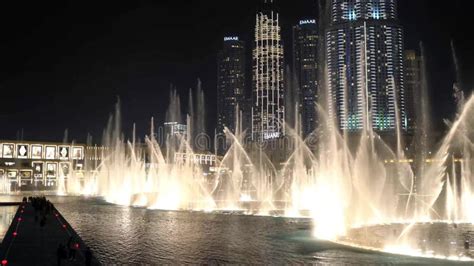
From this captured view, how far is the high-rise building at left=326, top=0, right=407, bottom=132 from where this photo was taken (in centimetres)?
9625

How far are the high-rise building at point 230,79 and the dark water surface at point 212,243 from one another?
137368 mm

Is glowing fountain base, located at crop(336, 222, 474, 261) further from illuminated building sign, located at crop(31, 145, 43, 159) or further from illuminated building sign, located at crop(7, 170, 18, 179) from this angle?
illuminated building sign, located at crop(31, 145, 43, 159)

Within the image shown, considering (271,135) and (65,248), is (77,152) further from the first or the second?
(65,248)

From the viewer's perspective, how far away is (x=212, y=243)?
18266mm

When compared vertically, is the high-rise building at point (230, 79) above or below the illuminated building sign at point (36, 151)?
above

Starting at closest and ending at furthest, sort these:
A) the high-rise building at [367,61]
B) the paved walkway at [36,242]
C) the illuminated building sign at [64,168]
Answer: the paved walkway at [36,242], the illuminated building sign at [64,168], the high-rise building at [367,61]

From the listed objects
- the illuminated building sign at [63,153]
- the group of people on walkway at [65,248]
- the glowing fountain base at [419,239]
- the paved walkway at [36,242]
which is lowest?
the glowing fountain base at [419,239]

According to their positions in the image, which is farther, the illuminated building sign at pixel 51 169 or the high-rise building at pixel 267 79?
the high-rise building at pixel 267 79

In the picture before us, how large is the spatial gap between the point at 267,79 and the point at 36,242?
510 ft

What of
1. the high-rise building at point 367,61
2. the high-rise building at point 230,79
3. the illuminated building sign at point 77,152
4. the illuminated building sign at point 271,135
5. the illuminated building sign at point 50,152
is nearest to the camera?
the illuminated building sign at point 50,152

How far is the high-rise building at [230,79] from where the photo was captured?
165375 mm

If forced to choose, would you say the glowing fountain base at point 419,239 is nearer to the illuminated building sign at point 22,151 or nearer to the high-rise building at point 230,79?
the illuminated building sign at point 22,151

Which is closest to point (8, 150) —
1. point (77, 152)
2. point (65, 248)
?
point (77, 152)

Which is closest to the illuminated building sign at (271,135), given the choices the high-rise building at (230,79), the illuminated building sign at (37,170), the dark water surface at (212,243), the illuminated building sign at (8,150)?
the high-rise building at (230,79)
